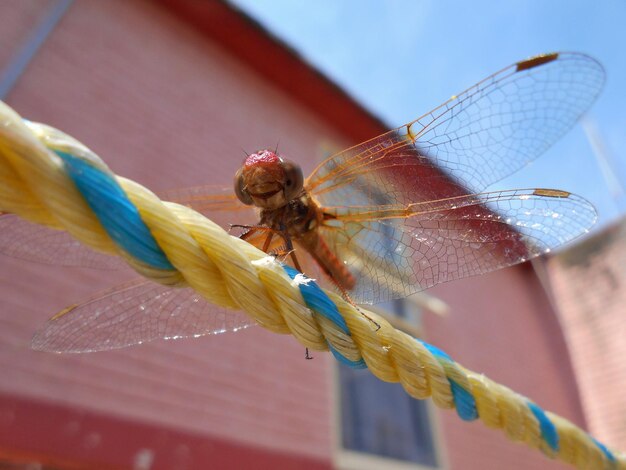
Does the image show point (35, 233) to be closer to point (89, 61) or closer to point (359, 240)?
point (359, 240)

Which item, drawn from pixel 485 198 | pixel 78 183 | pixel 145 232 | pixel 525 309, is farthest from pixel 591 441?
pixel 525 309

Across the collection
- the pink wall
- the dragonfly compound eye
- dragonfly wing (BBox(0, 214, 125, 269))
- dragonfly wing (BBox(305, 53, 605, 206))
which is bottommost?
dragonfly wing (BBox(0, 214, 125, 269))

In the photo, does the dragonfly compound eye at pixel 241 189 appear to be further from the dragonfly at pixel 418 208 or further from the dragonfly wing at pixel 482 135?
the dragonfly wing at pixel 482 135

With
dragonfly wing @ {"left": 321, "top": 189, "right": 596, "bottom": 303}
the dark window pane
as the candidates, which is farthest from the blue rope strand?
the dark window pane

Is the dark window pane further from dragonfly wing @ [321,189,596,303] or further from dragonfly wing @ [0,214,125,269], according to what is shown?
dragonfly wing @ [0,214,125,269]

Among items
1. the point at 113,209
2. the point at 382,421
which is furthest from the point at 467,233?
the point at 382,421

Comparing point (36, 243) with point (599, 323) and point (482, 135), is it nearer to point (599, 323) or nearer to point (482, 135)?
point (482, 135)
